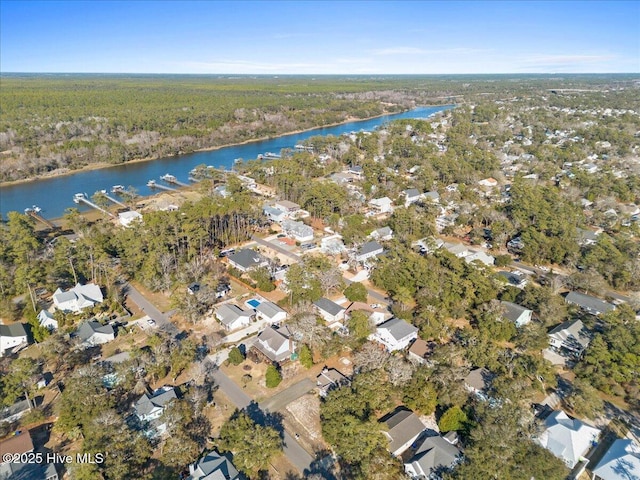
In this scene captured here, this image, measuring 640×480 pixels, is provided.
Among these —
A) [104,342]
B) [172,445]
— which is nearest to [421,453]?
[172,445]

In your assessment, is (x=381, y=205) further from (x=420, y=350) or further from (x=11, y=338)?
(x=11, y=338)

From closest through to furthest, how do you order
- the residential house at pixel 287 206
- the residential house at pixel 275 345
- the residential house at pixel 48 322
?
the residential house at pixel 275 345 < the residential house at pixel 48 322 < the residential house at pixel 287 206

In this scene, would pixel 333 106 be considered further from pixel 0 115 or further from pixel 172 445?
pixel 172 445

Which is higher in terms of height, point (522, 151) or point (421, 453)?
point (522, 151)

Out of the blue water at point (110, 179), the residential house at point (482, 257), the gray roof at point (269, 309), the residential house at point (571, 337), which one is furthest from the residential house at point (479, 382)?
the blue water at point (110, 179)

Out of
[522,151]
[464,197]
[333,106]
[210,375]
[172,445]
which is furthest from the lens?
[333,106]

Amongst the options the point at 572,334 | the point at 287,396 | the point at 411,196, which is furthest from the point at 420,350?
the point at 411,196

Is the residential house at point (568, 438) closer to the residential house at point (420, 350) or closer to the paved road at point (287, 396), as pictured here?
the residential house at point (420, 350)
